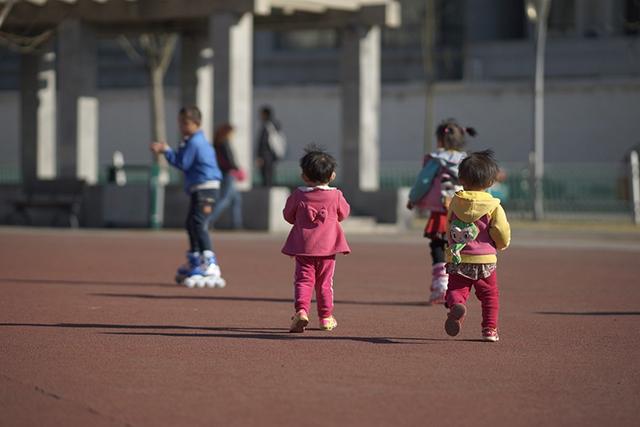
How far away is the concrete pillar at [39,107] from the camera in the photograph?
31734mm

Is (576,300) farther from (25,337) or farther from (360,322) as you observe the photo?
(25,337)

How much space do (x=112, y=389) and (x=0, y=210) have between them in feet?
74.9

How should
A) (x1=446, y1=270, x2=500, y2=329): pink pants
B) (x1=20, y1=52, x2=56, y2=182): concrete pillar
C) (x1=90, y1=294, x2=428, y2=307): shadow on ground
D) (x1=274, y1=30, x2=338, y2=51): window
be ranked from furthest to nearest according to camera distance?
(x1=274, y1=30, x2=338, y2=51): window
(x1=20, y1=52, x2=56, y2=182): concrete pillar
(x1=90, y1=294, x2=428, y2=307): shadow on ground
(x1=446, y1=270, x2=500, y2=329): pink pants

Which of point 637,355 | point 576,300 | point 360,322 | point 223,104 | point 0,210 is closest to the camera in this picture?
point 637,355

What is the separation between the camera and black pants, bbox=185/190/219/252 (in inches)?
602

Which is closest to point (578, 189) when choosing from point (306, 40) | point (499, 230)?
point (306, 40)

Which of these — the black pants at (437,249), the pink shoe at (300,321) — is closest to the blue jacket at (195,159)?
the black pants at (437,249)

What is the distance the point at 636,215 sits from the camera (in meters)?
30.4

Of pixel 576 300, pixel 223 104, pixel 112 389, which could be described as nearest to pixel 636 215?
pixel 223 104

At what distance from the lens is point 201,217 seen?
1532 cm

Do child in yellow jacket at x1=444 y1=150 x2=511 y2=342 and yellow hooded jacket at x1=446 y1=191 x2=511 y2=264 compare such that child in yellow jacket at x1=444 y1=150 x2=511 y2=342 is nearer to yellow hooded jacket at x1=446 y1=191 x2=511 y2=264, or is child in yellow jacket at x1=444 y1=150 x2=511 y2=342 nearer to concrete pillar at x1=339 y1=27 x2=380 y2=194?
yellow hooded jacket at x1=446 y1=191 x2=511 y2=264

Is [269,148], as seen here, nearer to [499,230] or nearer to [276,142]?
[276,142]

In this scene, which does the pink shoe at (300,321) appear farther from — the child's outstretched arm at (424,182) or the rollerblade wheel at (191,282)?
the rollerblade wheel at (191,282)

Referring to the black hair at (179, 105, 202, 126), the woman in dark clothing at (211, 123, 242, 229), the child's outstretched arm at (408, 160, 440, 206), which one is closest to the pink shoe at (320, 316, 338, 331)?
the child's outstretched arm at (408, 160, 440, 206)
